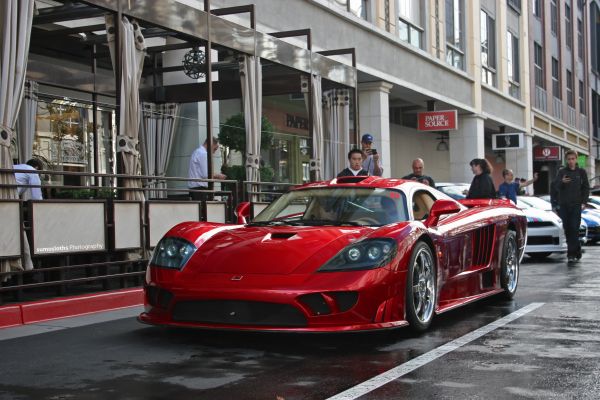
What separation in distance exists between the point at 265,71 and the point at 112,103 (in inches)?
113

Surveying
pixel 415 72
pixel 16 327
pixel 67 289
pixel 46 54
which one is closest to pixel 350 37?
pixel 415 72

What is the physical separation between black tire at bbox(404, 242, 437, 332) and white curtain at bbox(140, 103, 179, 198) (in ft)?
24.1

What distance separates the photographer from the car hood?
18.8 ft

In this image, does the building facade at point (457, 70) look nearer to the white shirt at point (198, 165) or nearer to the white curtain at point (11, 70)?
the white shirt at point (198, 165)

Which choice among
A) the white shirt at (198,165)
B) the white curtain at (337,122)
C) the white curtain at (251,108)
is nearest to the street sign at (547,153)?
the white curtain at (337,122)

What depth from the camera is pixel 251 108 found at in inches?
481

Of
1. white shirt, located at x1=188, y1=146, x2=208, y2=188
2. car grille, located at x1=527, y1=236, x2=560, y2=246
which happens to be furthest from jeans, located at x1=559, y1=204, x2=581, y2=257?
white shirt, located at x1=188, y1=146, x2=208, y2=188

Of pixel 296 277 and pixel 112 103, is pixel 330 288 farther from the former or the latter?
pixel 112 103

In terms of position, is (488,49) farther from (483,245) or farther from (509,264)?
(483,245)

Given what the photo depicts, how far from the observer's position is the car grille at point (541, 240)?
14258 millimetres

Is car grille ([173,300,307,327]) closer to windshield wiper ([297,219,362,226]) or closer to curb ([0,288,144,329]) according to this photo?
windshield wiper ([297,219,362,226])

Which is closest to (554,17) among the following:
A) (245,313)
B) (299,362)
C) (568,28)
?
(568,28)

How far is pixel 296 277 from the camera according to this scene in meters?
5.57

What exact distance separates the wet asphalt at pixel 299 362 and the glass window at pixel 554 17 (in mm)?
40410
